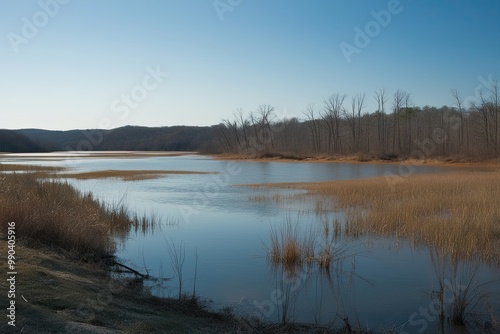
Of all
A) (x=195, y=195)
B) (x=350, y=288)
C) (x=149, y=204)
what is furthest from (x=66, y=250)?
(x=195, y=195)

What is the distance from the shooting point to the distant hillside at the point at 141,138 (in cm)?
14325

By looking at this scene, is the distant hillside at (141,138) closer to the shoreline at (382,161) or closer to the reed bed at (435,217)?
the shoreline at (382,161)

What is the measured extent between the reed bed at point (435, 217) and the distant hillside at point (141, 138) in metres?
117

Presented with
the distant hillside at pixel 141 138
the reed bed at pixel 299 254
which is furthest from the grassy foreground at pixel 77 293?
the distant hillside at pixel 141 138

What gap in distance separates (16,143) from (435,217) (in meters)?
117

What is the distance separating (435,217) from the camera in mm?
11320

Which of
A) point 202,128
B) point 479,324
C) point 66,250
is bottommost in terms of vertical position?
point 479,324

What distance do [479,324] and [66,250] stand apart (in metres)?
6.58

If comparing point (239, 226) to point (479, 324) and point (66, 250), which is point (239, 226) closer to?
point (66, 250)

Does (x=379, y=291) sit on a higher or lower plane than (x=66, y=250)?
lower

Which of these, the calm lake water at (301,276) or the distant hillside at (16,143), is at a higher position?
the distant hillside at (16,143)

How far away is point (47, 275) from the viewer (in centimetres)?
544

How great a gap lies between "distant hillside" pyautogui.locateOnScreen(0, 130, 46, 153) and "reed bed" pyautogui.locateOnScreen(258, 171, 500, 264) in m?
108

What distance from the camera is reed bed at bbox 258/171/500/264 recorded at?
29.1 feet
